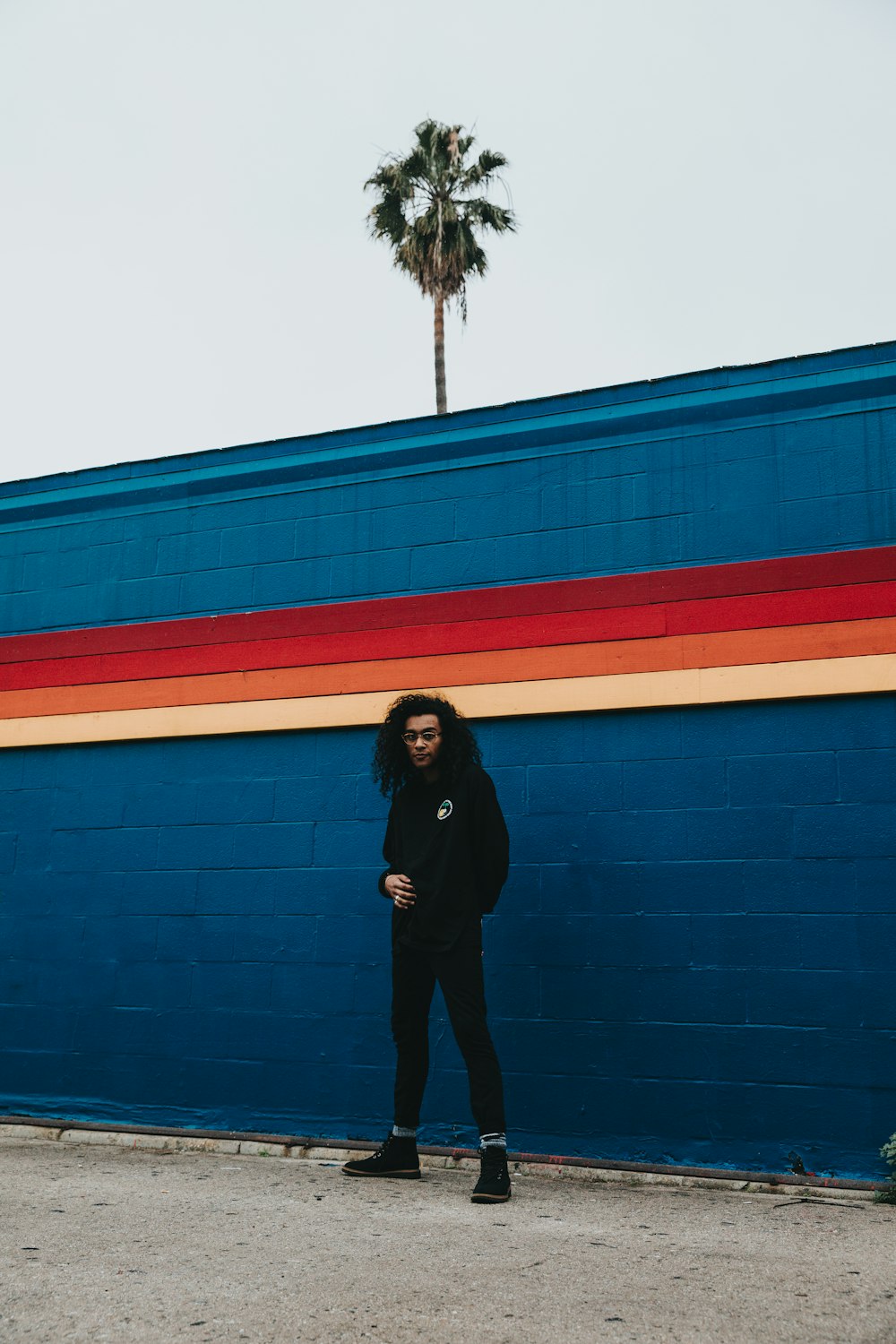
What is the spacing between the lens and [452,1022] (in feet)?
→ 16.3

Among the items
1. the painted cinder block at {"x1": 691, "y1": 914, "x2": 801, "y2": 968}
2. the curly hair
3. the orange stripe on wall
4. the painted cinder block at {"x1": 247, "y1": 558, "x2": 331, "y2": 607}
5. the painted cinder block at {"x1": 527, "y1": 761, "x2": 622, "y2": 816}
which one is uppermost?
the painted cinder block at {"x1": 247, "y1": 558, "x2": 331, "y2": 607}

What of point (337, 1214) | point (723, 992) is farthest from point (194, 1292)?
point (723, 992)

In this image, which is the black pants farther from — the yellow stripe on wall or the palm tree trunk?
the palm tree trunk

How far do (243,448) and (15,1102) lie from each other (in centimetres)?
383

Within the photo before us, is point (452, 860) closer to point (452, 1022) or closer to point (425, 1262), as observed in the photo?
point (452, 1022)

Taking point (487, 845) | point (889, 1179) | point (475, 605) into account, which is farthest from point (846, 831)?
point (475, 605)

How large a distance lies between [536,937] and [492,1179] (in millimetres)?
1308

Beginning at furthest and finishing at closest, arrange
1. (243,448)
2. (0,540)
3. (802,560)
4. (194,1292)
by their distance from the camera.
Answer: (0,540), (243,448), (802,560), (194,1292)

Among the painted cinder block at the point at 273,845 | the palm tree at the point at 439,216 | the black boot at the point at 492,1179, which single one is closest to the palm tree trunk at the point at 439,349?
the palm tree at the point at 439,216

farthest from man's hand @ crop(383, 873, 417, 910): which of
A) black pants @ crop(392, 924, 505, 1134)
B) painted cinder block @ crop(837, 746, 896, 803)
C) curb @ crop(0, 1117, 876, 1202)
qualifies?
painted cinder block @ crop(837, 746, 896, 803)

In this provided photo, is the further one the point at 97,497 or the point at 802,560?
the point at 97,497

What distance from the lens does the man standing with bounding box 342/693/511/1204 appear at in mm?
4871

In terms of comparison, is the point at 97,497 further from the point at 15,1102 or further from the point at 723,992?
the point at 723,992

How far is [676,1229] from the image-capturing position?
13.6ft
